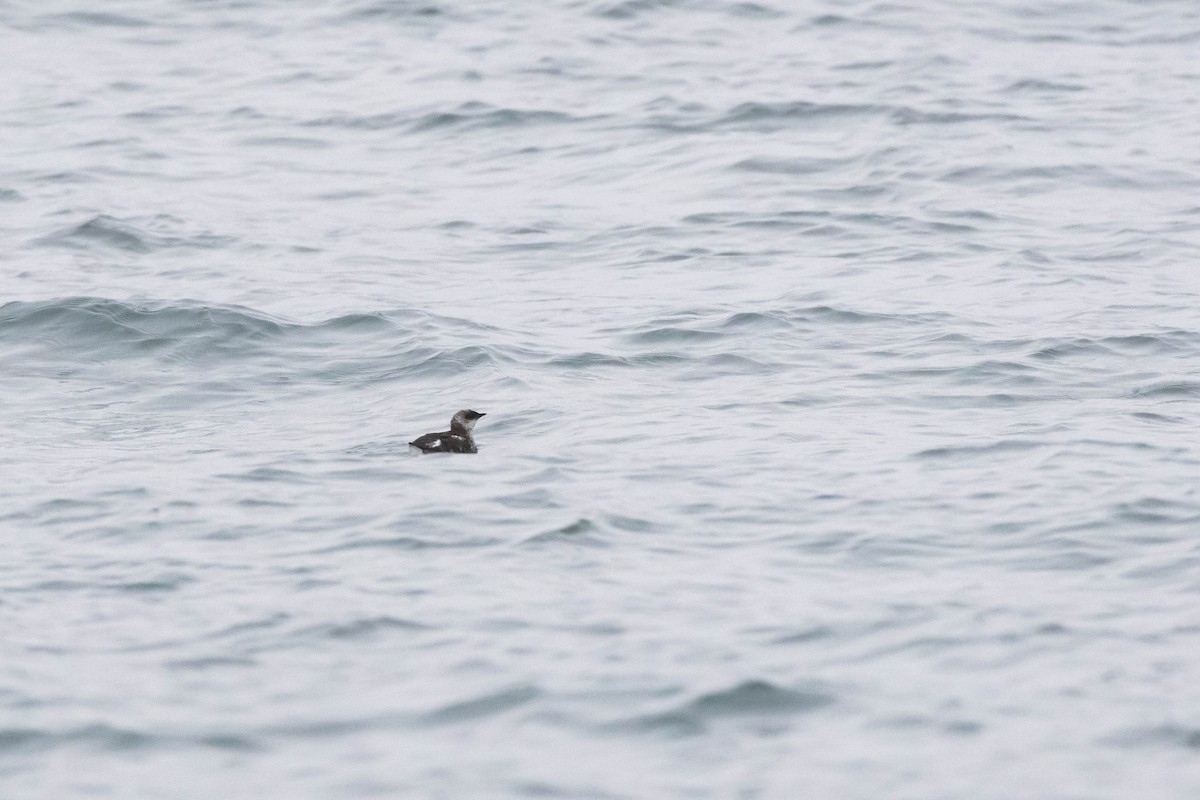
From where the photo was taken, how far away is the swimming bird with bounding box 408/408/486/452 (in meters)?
10.2

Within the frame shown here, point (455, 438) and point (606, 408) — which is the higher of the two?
point (455, 438)

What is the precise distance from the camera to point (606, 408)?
11547 millimetres

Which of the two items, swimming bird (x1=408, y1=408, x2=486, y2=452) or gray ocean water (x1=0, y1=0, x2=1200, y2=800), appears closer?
gray ocean water (x1=0, y1=0, x2=1200, y2=800)

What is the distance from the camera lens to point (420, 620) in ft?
25.9

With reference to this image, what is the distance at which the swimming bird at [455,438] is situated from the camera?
1022 centimetres

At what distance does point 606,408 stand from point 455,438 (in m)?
1.46

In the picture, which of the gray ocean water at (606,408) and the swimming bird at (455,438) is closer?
the gray ocean water at (606,408)

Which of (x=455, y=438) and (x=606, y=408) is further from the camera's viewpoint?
(x=606, y=408)

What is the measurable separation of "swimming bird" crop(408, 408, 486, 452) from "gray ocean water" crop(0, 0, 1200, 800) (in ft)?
0.44

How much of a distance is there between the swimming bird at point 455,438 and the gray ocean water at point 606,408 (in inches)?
5.2

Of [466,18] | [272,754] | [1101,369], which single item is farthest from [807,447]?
[466,18]

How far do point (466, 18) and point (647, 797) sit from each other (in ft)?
62.8

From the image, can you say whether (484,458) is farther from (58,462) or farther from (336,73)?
(336,73)

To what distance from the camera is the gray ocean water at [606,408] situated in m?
6.95
